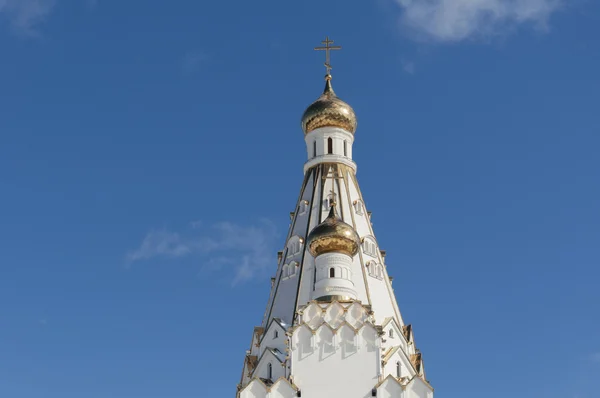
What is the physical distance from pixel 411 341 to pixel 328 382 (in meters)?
2.51


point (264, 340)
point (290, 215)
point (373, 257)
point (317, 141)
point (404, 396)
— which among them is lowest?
point (404, 396)

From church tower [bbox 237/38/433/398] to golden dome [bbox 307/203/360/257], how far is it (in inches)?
0.8

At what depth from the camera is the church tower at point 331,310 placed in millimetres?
19625

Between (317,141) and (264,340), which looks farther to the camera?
(317,141)

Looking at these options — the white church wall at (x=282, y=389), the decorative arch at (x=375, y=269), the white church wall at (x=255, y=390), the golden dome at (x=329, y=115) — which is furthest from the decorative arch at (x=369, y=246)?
the white church wall at (x=255, y=390)

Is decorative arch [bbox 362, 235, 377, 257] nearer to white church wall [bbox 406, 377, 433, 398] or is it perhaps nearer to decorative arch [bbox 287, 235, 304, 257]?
decorative arch [bbox 287, 235, 304, 257]

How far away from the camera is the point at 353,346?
65.2 feet

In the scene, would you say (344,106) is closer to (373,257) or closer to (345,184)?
(345,184)

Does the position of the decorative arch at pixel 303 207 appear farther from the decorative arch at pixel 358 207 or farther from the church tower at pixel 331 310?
the decorative arch at pixel 358 207

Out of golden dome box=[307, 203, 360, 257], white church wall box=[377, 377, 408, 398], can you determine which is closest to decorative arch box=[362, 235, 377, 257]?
golden dome box=[307, 203, 360, 257]

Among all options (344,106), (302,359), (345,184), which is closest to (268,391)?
(302,359)

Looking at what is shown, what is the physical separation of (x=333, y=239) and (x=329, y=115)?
4.11 meters

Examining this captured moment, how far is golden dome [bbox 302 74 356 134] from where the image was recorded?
24.0m

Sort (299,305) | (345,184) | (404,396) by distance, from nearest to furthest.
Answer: (404,396)
(299,305)
(345,184)
